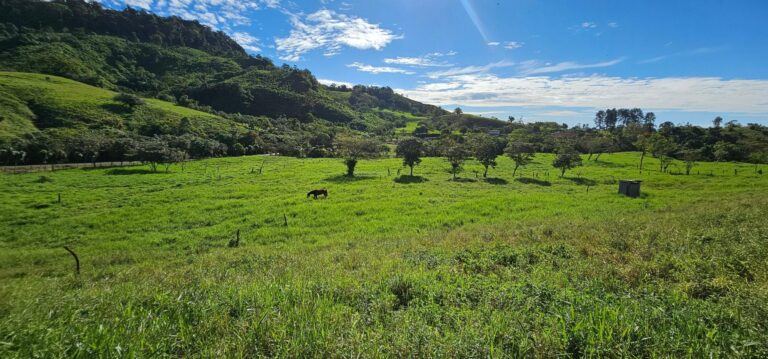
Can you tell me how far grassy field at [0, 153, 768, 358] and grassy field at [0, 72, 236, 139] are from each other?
7098 cm

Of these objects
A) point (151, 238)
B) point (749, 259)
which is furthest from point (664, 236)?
point (151, 238)

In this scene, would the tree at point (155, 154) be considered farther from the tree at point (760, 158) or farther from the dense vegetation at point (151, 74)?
the tree at point (760, 158)

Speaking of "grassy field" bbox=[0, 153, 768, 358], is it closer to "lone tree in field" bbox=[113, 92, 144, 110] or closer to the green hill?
"lone tree in field" bbox=[113, 92, 144, 110]

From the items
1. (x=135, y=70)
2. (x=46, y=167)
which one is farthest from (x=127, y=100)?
(x=135, y=70)

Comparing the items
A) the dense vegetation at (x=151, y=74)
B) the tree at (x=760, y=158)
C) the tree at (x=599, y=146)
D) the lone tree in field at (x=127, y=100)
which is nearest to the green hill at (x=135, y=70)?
the dense vegetation at (x=151, y=74)

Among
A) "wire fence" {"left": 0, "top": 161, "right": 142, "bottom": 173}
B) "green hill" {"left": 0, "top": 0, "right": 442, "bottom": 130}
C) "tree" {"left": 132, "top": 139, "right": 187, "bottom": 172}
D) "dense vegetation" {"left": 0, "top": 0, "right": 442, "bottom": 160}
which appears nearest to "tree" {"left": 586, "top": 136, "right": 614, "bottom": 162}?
"dense vegetation" {"left": 0, "top": 0, "right": 442, "bottom": 160}

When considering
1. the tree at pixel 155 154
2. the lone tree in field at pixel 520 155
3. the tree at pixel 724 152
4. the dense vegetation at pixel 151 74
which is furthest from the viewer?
the dense vegetation at pixel 151 74

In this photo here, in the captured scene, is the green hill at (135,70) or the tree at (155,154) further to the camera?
the green hill at (135,70)

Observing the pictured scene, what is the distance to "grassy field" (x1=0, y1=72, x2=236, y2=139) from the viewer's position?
67.6m

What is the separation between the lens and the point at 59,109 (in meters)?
75.3

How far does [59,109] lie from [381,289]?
10755cm

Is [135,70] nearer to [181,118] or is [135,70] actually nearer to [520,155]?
[181,118]

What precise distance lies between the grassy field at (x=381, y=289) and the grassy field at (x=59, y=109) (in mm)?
70981

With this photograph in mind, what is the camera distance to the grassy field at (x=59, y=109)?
67625 millimetres
